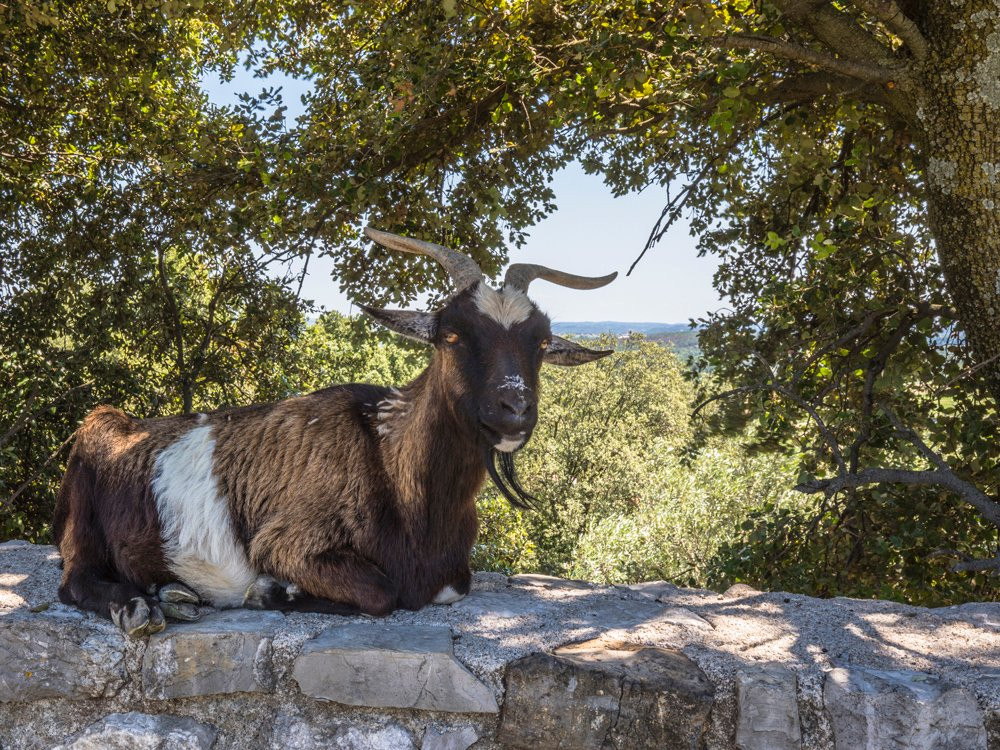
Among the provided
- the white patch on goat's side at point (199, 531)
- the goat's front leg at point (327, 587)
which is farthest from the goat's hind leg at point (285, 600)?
the white patch on goat's side at point (199, 531)

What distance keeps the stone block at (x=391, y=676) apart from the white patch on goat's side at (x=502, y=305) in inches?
54.6

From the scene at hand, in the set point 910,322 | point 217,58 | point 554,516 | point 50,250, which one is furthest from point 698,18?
point 554,516

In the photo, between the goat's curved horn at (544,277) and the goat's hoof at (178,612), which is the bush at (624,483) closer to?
the goat's curved horn at (544,277)

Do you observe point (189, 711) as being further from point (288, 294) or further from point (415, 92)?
point (288, 294)

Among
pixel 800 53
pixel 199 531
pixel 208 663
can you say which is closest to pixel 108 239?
pixel 199 531

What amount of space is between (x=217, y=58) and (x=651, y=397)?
19278 millimetres

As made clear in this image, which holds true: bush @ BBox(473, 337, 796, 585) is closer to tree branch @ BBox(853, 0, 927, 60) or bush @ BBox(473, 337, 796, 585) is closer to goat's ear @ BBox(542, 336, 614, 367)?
goat's ear @ BBox(542, 336, 614, 367)

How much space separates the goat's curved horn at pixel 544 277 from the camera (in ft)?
13.1

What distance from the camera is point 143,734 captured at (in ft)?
10.6

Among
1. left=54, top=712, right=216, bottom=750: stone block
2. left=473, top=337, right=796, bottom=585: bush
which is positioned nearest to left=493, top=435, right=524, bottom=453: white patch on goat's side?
left=54, top=712, right=216, bottom=750: stone block

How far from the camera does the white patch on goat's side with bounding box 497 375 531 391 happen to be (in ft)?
11.3

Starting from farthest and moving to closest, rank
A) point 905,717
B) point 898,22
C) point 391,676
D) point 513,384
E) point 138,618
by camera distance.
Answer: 1. point 898,22
2. point 513,384
3. point 138,618
4. point 391,676
5. point 905,717

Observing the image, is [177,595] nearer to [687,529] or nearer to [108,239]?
[108,239]

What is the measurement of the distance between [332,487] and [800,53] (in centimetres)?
308
